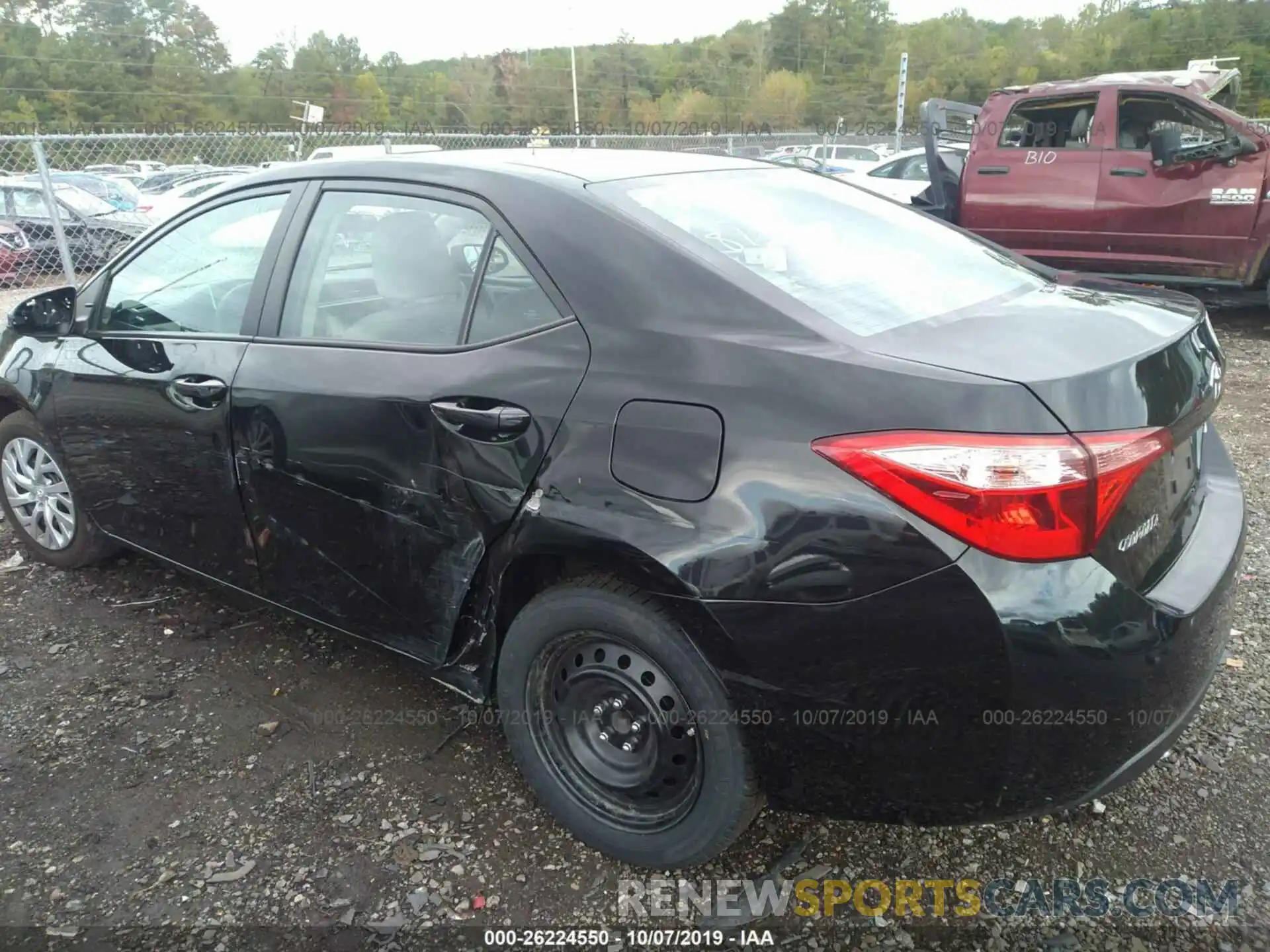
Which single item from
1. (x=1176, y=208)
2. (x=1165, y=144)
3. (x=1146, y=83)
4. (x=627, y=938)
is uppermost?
(x=1146, y=83)

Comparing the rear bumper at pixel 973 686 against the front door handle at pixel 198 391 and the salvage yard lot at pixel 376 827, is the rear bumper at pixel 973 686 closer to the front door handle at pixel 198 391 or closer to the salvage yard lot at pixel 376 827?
the salvage yard lot at pixel 376 827

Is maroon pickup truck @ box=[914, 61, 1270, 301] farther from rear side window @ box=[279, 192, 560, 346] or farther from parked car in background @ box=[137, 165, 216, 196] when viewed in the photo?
parked car in background @ box=[137, 165, 216, 196]

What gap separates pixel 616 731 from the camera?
2.14 meters

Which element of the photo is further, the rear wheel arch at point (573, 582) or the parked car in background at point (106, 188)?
the parked car in background at point (106, 188)

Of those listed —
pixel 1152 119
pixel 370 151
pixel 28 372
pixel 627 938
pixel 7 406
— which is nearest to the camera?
pixel 627 938

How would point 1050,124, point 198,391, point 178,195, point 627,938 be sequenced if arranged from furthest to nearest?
1. point 178,195
2. point 1050,124
3. point 198,391
4. point 627,938

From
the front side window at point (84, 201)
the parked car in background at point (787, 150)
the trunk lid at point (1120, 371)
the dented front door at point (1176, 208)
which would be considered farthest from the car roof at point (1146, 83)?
the front side window at point (84, 201)

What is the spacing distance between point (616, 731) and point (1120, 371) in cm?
133

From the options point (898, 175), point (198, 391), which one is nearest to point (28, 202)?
point (898, 175)

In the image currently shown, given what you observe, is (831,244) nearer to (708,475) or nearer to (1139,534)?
(708,475)

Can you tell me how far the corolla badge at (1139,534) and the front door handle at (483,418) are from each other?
1225 mm

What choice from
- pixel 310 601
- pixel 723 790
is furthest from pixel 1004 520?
pixel 310 601

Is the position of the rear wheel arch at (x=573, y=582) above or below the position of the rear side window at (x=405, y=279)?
below

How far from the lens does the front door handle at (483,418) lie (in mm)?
2045
